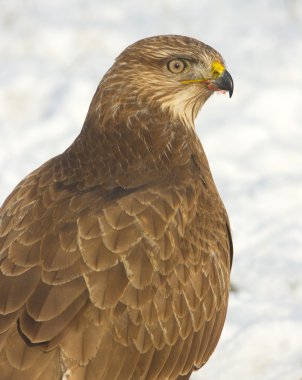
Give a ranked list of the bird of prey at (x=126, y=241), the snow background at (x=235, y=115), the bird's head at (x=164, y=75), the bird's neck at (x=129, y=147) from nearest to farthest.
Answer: the bird of prey at (x=126, y=241) < the bird's neck at (x=129, y=147) < the bird's head at (x=164, y=75) < the snow background at (x=235, y=115)

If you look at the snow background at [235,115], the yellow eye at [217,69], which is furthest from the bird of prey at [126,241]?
the snow background at [235,115]

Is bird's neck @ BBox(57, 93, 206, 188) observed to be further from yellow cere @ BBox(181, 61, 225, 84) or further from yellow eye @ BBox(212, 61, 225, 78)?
yellow eye @ BBox(212, 61, 225, 78)

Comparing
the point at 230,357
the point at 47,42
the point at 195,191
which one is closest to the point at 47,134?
the point at 47,42

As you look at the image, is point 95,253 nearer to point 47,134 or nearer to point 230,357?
point 230,357

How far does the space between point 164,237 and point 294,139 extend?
4551mm

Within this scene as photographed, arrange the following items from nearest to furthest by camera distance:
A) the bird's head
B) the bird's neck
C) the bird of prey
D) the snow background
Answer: the bird of prey < the bird's neck < the bird's head < the snow background

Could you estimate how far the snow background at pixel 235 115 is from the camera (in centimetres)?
880

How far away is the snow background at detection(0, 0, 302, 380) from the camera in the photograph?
28.9ft

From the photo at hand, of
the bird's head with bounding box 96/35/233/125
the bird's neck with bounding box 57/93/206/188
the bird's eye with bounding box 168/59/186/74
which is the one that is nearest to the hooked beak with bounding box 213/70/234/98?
the bird's head with bounding box 96/35/233/125

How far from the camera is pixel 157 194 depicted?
6.84 meters

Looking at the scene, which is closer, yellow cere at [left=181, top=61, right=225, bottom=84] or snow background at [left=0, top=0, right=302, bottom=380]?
yellow cere at [left=181, top=61, right=225, bottom=84]

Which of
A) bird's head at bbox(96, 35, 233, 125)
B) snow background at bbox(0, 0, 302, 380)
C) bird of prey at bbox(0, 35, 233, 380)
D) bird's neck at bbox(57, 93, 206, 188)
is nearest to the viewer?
bird of prey at bbox(0, 35, 233, 380)

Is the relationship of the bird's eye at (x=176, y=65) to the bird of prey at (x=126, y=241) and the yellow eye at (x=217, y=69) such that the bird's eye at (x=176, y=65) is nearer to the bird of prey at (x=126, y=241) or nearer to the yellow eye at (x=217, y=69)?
the bird of prey at (x=126, y=241)

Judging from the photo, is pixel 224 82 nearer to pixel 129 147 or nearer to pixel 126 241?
pixel 129 147
